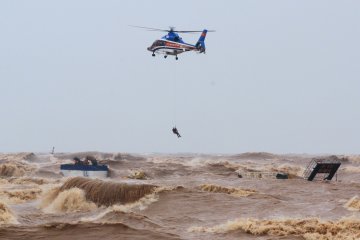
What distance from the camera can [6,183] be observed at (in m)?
35.9

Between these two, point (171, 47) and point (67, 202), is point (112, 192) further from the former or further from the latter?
point (171, 47)

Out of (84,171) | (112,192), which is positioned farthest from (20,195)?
(84,171)

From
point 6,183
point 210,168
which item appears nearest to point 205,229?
point 6,183

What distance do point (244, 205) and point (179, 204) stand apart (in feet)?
9.00

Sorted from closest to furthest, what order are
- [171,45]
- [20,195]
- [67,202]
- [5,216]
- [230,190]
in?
[5,216]
[67,202]
[230,190]
[20,195]
[171,45]

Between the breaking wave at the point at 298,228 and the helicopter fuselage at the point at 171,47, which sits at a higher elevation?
the helicopter fuselage at the point at 171,47

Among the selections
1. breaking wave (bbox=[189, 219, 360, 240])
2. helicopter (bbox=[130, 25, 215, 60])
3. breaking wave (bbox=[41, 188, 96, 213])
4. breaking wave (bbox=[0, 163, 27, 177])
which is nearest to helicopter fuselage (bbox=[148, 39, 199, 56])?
helicopter (bbox=[130, 25, 215, 60])

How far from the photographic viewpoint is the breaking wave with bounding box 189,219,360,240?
14.0 m

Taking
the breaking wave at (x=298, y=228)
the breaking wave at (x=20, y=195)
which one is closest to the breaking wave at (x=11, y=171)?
the breaking wave at (x=20, y=195)

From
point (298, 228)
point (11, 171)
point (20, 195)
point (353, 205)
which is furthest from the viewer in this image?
point (11, 171)

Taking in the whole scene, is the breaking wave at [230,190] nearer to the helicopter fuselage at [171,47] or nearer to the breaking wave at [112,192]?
the breaking wave at [112,192]

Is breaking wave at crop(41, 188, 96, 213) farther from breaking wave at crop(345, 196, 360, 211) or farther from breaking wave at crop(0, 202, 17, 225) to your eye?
breaking wave at crop(345, 196, 360, 211)

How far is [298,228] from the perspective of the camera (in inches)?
581

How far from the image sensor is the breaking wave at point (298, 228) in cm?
1405
